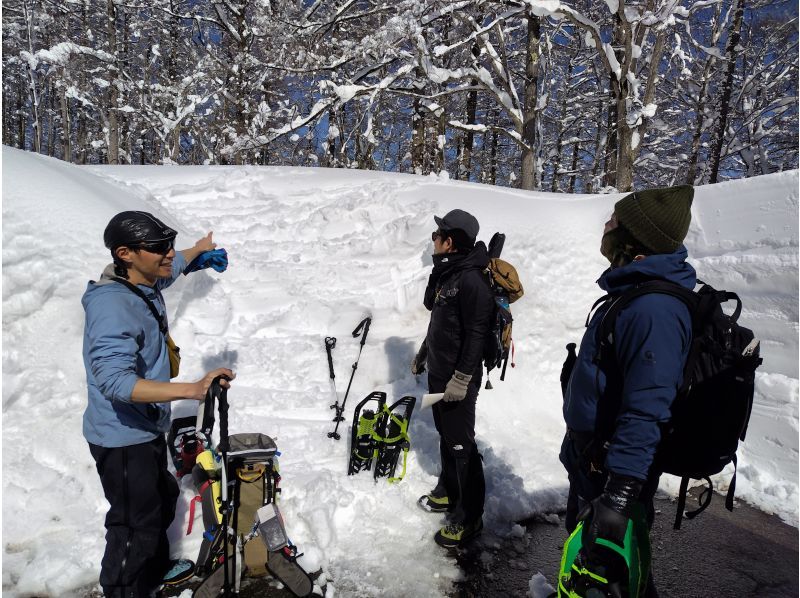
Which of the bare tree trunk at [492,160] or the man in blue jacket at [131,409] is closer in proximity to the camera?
the man in blue jacket at [131,409]

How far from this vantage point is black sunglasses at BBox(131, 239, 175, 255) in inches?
100

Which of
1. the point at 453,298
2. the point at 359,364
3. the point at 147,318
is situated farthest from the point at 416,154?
the point at 147,318

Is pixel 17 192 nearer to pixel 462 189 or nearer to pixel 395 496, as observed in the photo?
pixel 395 496

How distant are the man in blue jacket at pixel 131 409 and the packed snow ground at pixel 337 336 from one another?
0.80m

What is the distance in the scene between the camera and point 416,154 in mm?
15797

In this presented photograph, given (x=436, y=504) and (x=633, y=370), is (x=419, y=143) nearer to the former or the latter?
(x=436, y=504)

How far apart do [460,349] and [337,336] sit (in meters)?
2.82

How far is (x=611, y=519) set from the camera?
6.09 ft

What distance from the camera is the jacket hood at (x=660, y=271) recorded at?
197cm

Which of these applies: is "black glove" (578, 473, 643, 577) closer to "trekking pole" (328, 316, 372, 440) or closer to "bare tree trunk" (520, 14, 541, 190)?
"trekking pole" (328, 316, 372, 440)

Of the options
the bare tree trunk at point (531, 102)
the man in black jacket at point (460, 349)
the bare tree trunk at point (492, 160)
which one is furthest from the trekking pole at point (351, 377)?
the bare tree trunk at point (492, 160)

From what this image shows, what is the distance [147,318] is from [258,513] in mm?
1439

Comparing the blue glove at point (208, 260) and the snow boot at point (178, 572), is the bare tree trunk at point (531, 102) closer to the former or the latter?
the blue glove at point (208, 260)

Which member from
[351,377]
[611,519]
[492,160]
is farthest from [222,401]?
[492,160]
